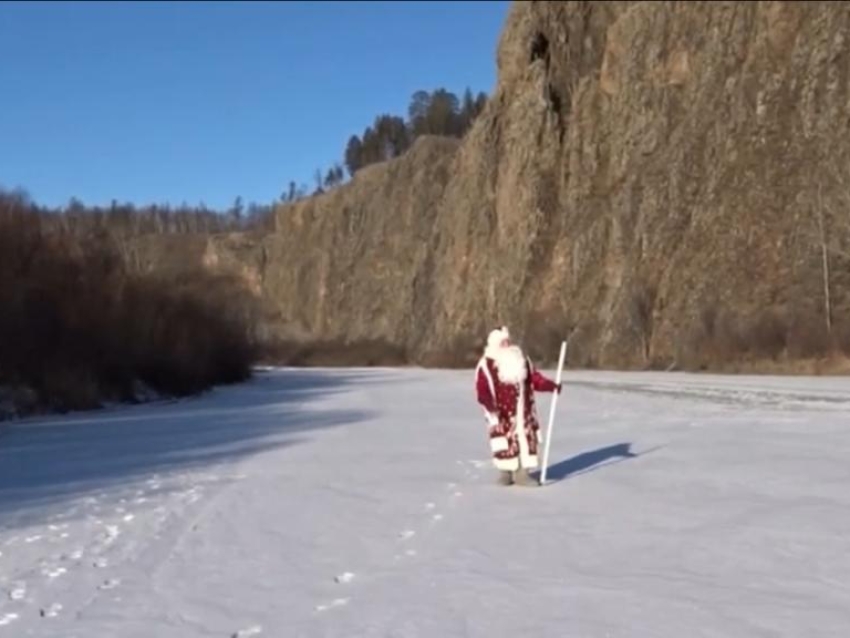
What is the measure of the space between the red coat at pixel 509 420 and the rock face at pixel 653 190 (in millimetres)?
38213

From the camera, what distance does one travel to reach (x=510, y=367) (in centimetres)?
1505

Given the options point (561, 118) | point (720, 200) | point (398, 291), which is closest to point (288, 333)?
point (398, 291)

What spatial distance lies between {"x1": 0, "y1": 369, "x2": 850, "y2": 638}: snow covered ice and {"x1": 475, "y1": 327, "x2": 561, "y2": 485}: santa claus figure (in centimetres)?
43

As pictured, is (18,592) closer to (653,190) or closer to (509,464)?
(509,464)

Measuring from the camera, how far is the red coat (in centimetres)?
1495

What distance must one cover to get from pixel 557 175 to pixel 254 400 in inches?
1788

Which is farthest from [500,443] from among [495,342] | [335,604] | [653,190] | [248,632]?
[653,190]

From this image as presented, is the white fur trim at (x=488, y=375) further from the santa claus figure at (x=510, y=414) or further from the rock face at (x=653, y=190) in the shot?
the rock face at (x=653, y=190)

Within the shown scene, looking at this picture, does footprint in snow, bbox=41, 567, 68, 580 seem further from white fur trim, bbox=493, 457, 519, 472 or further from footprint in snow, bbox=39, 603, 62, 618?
white fur trim, bbox=493, 457, 519, 472

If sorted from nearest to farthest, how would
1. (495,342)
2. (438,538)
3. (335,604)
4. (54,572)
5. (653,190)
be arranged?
(335,604) → (54,572) → (438,538) → (495,342) → (653,190)

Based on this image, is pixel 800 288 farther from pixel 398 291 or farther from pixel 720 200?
pixel 398 291

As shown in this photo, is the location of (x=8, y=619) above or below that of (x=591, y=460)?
below

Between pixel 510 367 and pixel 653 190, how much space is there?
58.4 metres

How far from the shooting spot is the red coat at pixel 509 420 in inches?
588
